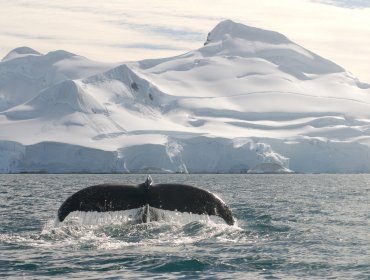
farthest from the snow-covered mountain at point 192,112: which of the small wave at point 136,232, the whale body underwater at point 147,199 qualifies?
the whale body underwater at point 147,199

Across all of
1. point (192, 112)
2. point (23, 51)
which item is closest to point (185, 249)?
point (192, 112)

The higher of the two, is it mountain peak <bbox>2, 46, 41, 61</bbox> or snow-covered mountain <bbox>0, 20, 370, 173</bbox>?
mountain peak <bbox>2, 46, 41, 61</bbox>

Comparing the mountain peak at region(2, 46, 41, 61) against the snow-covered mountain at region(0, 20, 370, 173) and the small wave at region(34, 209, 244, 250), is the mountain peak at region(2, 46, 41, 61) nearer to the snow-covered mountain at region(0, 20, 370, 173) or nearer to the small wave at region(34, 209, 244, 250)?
the snow-covered mountain at region(0, 20, 370, 173)

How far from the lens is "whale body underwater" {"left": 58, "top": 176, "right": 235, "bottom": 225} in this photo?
50.4 ft

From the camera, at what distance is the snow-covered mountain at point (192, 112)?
109875 millimetres

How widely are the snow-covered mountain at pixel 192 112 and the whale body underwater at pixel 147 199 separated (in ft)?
300

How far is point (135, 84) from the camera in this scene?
147 meters

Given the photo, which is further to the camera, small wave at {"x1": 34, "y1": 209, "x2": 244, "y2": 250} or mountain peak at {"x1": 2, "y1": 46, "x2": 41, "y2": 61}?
mountain peak at {"x1": 2, "y1": 46, "x2": 41, "y2": 61}

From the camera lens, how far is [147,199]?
15930mm

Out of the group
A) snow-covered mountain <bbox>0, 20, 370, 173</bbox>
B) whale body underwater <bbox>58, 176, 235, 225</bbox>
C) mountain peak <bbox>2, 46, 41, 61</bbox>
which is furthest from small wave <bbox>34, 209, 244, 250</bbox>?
mountain peak <bbox>2, 46, 41, 61</bbox>

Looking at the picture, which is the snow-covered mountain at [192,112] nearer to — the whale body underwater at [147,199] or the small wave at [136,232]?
the small wave at [136,232]

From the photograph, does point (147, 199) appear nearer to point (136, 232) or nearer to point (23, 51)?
point (136, 232)

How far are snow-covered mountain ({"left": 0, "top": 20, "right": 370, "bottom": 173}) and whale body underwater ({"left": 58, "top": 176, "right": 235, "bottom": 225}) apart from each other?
300 feet

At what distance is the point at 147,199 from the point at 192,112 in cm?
13538
